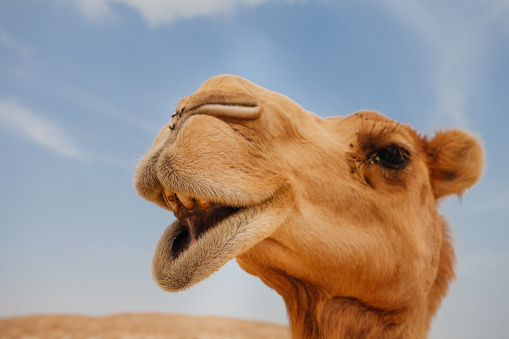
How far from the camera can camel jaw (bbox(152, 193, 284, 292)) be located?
124cm

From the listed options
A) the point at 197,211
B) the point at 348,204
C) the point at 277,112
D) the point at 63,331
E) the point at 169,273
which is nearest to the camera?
the point at 169,273

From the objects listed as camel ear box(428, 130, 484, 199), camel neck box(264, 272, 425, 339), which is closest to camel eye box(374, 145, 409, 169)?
camel ear box(428, 130, 484, 199)

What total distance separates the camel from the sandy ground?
386 cm

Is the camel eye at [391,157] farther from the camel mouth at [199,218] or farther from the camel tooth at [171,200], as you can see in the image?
the camel tooth at [171,200]

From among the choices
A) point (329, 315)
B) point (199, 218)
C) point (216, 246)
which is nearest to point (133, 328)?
point (329, 315)

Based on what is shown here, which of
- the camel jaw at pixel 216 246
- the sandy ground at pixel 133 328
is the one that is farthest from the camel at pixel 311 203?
the sandy ground at pixel 133 328

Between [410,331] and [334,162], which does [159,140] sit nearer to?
[334,162]

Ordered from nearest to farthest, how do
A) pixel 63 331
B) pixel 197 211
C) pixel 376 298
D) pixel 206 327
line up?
pixel 197 211
pixel 376 298
pixel 63 331
pixel 206 327

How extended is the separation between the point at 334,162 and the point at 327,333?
2.45ft

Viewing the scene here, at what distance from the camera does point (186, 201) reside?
1.36 m

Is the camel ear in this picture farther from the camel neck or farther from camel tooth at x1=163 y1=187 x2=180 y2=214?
camel tooth at x1=163 y1=187 x2=180 y2=214

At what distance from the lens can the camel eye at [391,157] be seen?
6.23 feet

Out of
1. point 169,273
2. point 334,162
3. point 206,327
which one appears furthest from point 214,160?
point 206,327

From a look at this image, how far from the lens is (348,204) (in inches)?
69.2
